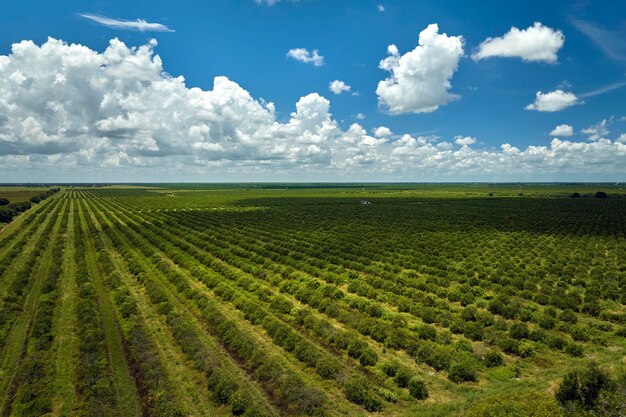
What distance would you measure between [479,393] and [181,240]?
49.5m

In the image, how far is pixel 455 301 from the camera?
1174 inches

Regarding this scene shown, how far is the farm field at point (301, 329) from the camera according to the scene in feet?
53.9

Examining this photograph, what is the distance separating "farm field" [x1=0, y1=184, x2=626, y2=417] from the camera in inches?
647

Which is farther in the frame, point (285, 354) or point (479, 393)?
point (285, 354)

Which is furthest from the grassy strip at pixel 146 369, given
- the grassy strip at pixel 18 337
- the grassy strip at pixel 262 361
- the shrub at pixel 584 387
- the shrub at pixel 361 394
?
the shrub at pixel 584 387

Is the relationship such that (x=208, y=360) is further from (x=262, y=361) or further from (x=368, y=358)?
(x=368, y=358)

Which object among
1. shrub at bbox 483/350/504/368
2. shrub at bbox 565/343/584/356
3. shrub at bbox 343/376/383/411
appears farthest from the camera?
shrub at bbox 565/343/584/356

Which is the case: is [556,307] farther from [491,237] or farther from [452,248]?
[491,237]

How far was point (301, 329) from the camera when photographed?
2409 centimetres

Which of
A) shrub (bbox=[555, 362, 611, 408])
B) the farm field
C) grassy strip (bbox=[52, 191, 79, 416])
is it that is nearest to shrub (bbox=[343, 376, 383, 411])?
the farm field

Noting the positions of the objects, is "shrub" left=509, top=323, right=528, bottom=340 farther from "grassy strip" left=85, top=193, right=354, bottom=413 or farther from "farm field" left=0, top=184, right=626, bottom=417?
"grassy strip" left=85, top=193, right=354, bottom=413

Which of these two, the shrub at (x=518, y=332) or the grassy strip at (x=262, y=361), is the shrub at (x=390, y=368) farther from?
the shrub at (x=518, y=332)

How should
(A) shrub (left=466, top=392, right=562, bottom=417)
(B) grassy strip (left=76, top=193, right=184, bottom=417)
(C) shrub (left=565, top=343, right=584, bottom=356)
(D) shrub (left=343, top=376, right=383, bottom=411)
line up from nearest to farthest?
(A) shrub (left=466, top=392, right=562, bottom=417)
(B) grassy strip (left=76, top=193, right=184, bottom=417)
(D) shrub (left=343, top=376, right=383, bottom=411)
(C) shrub (left=565, top=343, right=584, bottom=356)

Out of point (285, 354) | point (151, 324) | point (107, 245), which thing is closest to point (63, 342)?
point (151, 324)
